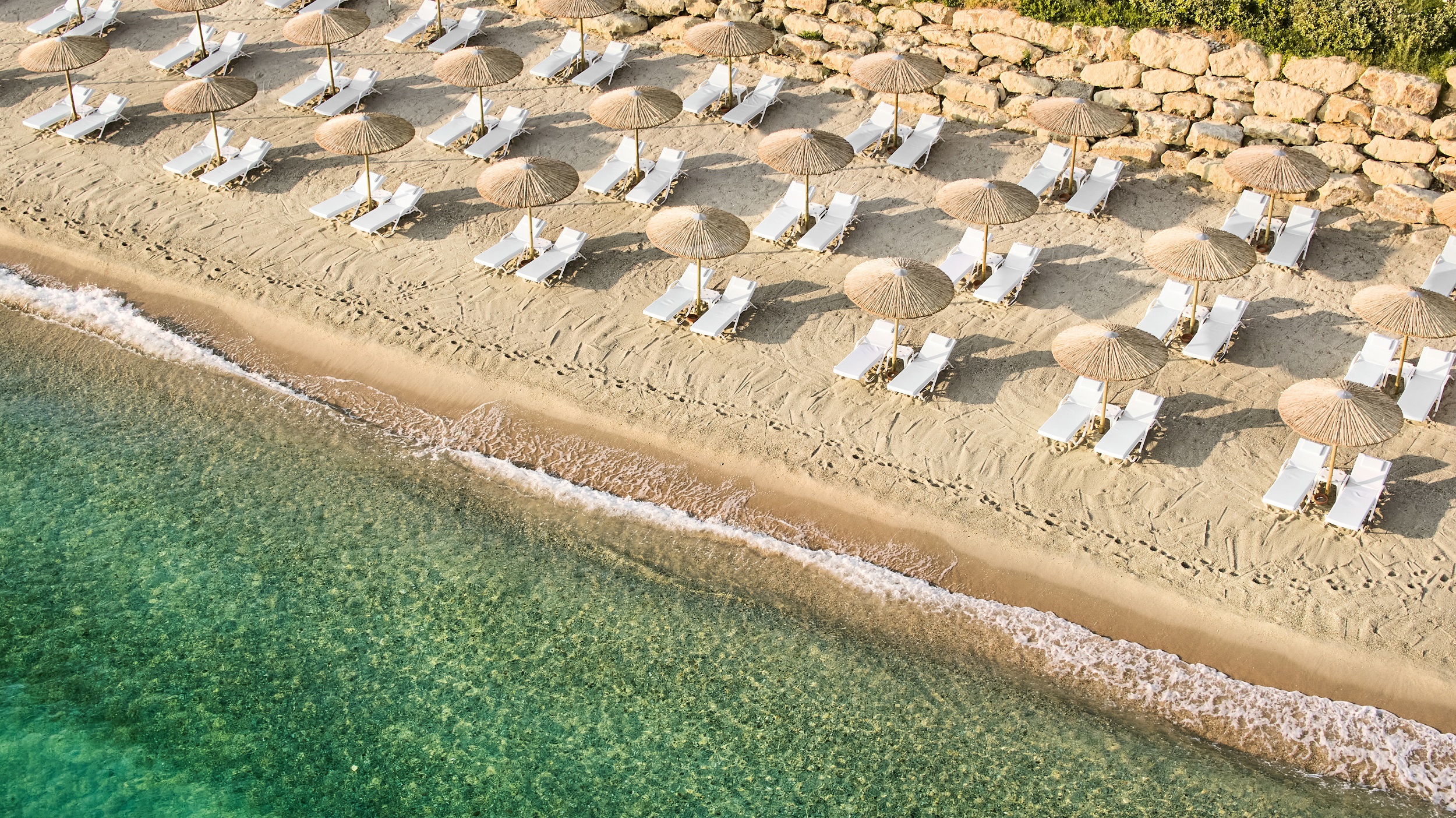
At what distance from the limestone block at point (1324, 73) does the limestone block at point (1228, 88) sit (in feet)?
1.76

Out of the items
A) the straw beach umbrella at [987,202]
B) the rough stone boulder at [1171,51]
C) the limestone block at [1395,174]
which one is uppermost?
the rough stone boulder at [1171,51]

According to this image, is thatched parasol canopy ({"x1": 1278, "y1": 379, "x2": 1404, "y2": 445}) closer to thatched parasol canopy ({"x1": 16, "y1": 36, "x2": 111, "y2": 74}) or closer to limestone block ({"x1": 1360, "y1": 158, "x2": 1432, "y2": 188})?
limestone block ({"x1": 1360, "y1": 158, "x2": 1432, "y2": 188})

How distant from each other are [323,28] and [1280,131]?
47.8 feet

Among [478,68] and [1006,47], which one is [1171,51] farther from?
[478,68]

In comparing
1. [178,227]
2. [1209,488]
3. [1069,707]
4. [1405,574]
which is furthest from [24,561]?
[1405,574]

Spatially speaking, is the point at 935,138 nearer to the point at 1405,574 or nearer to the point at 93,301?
the point at 1405,574

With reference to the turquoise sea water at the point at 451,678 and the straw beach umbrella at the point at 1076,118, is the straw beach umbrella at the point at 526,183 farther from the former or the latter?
the straw beach umbrella at the point at 1076,118

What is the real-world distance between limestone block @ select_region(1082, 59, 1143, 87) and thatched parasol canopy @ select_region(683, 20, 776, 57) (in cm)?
493

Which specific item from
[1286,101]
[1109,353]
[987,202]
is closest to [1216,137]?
[1286,101]

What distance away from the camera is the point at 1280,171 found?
17.9 meters

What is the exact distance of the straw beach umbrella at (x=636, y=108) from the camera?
782 inches

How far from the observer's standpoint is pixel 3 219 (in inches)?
803

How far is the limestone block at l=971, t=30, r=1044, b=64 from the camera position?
68.8 ft

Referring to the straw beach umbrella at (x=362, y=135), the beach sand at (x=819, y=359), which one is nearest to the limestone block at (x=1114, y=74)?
the beach sand at (x=819, y=359)
